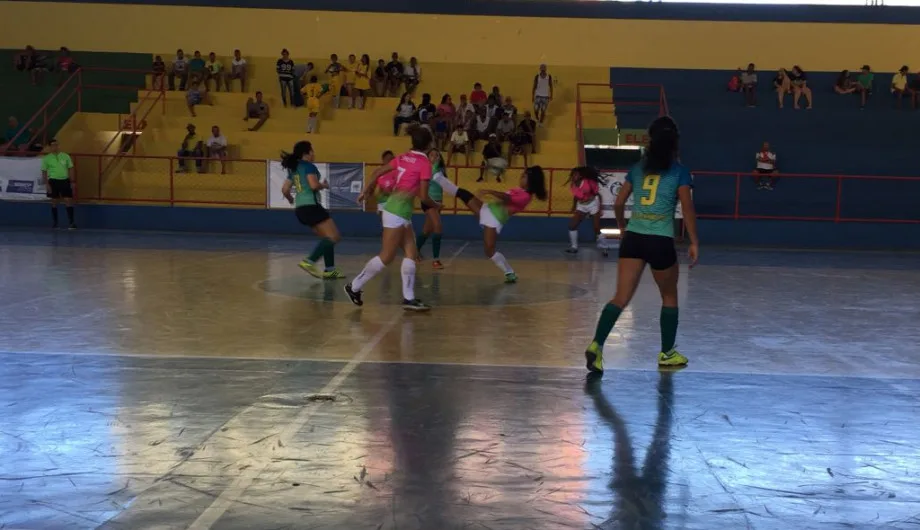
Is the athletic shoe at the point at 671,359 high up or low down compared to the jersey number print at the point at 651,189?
down

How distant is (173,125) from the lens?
96.3 ft

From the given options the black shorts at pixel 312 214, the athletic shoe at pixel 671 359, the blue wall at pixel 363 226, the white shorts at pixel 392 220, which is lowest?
the blue wall at pixel 363 226

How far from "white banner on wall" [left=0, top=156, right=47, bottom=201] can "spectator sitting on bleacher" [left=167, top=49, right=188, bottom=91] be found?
23.4 ft

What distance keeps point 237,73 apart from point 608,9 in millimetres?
12661

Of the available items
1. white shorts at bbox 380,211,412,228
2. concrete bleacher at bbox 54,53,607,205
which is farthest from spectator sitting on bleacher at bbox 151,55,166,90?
white shorts at bbox 380,211,412,228

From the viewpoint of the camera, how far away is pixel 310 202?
1405 cm

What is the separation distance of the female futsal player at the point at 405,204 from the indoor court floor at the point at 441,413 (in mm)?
387

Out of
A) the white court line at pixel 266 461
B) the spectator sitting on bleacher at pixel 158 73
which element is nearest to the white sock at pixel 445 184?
the white court line at pixel 266 461

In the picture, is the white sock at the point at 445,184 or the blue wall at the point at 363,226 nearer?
the white sock at the point at 445,184

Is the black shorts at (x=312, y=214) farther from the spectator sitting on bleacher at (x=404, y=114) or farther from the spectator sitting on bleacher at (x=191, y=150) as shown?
the spectator sitting on bleacher at (x=404, y=114)

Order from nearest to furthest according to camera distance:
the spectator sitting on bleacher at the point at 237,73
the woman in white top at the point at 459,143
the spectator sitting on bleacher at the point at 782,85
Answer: the woman in white top at the point at 459,143 < the spectator sitting on bleacher at the point at 782,85 < the spectator sitting on bleacher at the point at 237,73

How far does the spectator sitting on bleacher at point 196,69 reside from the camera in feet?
102

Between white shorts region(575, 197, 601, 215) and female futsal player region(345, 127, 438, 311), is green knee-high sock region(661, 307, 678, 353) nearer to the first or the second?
female futsal player region(345, 127, 438, 311)

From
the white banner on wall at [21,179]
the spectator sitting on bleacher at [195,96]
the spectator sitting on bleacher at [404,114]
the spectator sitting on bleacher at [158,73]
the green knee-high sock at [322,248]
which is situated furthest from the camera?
the spectator sitting on bleacher at [158,73]
